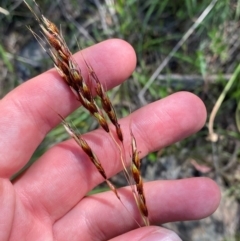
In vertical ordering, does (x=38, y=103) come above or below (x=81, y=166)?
above

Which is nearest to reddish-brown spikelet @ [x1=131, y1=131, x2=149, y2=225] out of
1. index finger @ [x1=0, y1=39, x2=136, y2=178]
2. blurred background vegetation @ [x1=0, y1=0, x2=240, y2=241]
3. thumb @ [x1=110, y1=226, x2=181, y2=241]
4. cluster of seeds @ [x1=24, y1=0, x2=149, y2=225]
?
cluster of seeds @ [x1=24, y1=0, x2=149, y2=225]

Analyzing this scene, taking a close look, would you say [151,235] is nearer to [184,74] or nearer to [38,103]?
[38,103]

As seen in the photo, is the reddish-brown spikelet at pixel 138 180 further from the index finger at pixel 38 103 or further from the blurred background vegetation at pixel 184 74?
the blurred background vegetation at pixel 184 74

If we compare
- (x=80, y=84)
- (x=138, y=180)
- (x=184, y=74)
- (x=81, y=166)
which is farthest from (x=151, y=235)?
(x=184, y=74)

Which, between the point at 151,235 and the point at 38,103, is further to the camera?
the point at 38,103

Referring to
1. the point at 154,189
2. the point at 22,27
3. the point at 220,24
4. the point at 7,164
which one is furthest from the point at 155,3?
the point at 7,164

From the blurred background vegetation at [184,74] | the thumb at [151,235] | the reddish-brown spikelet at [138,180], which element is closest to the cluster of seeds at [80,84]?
the reddish-brown spikelet at [138,180]

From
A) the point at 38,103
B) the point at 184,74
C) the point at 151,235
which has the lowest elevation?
the point at 184,74
